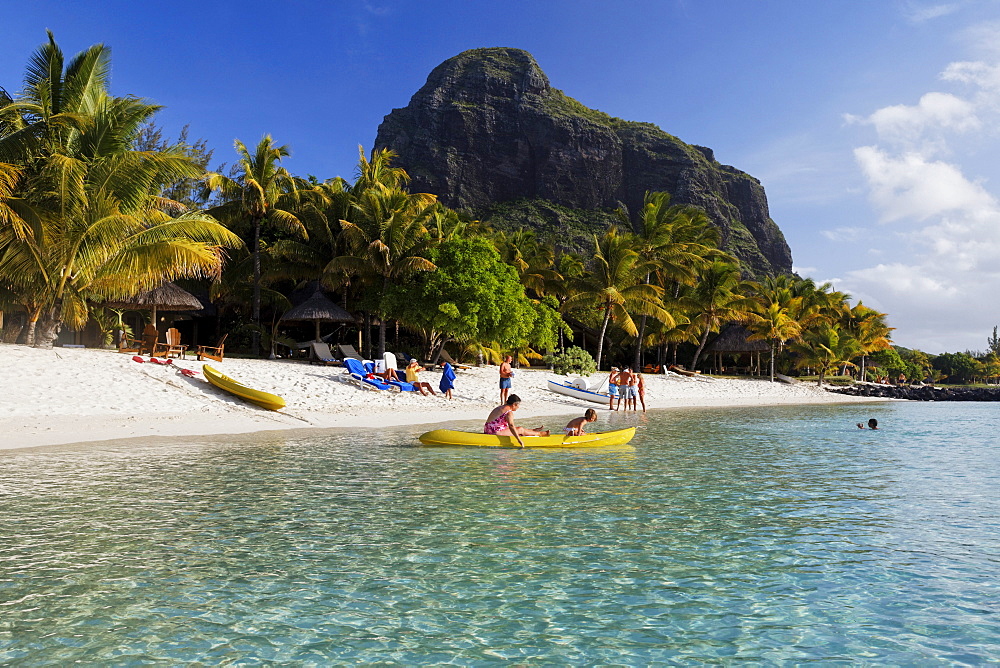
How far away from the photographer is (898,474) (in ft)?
32.9

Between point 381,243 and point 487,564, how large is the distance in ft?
74.9

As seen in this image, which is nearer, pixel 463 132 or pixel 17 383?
pixel 17 383

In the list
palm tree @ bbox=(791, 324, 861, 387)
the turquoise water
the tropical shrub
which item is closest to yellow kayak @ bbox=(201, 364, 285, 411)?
the turquoise water

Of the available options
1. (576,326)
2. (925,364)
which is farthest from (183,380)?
(925,364)

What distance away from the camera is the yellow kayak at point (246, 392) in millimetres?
16234

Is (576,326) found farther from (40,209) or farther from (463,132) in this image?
(463,132)

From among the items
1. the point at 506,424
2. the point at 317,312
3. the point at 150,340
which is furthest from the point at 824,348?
the point at 150,340

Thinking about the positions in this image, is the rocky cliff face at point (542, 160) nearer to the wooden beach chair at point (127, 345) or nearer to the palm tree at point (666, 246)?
the palm tree at point (666, 246)

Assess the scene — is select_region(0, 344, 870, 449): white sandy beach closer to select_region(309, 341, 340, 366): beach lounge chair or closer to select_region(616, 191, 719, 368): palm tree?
select_region(309, 341, 340, 366): beach lounge chair

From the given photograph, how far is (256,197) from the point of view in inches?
1065

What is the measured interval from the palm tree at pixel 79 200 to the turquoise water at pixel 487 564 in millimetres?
9923

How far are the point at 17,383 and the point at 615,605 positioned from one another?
15196 mm

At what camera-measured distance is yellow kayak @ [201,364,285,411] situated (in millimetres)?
16234

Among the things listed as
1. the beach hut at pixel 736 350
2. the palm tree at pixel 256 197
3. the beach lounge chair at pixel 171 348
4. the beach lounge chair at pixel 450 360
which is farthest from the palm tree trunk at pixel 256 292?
the beach hut at pixel 736 350
